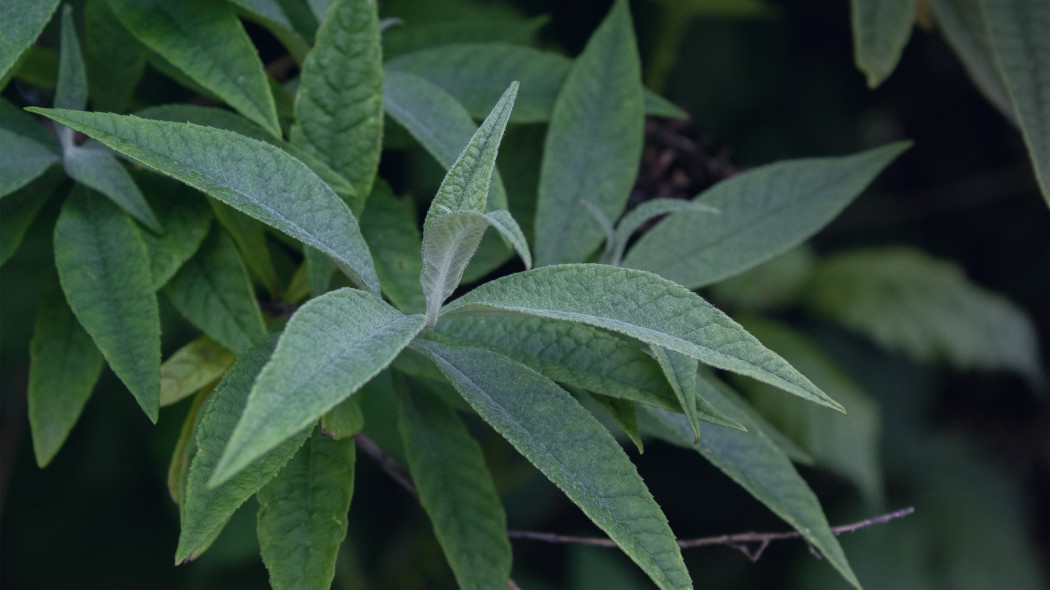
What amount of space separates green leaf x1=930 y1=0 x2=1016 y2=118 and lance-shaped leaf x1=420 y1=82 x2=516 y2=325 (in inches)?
32.5

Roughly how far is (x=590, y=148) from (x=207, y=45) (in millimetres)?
423

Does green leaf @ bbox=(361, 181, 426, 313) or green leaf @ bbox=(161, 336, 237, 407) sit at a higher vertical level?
green leaf @ bbox=(361, 181, 426, 313)

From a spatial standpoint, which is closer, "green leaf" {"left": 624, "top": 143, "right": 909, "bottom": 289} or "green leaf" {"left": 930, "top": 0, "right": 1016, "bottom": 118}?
"green leaf" {"left": 624, "top": 143, "right": 909, "bottom": 289}

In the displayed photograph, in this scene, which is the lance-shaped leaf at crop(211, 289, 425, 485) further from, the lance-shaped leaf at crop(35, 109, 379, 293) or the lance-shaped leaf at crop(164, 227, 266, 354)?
the lance-shaped leaf at crop(164, 227, 266, 354)

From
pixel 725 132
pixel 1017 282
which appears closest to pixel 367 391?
pixel 725 132

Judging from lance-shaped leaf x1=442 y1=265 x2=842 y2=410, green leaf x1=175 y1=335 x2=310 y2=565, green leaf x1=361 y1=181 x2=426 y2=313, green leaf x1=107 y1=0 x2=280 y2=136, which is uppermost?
green leaf x1=107 y1=0 x2=280 y2=136

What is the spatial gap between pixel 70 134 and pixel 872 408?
1.51 meters

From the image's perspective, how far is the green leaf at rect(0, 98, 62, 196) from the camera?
0.71 meters

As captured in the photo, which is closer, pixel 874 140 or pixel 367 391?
pixel 367 391

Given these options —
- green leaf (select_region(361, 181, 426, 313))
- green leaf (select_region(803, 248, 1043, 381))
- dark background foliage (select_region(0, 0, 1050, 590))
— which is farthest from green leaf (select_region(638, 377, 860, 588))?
green leaf (select_region(803, 248, 1043, 381))

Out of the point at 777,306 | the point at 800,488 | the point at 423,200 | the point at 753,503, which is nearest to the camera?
the point at 800,488

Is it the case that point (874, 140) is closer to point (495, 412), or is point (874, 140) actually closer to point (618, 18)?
point (618, 18)

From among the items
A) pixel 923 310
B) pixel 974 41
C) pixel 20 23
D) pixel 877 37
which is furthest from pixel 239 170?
pixel 923 310

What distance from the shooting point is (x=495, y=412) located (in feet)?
2.05
